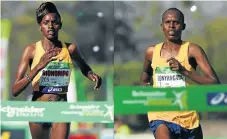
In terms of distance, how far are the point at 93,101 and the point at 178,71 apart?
937mm

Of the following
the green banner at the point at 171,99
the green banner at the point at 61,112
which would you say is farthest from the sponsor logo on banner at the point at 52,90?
the green banner at the point at 171,99

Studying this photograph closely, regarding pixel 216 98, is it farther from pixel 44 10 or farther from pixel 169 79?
pixel 44 10

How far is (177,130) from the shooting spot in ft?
12.9

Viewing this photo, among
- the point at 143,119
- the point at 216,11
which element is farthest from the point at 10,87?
the point at 216,11

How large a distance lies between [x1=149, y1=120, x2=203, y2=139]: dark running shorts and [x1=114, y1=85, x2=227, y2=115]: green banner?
0.49 feet

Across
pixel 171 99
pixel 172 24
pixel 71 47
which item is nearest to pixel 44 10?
pixel 71 47

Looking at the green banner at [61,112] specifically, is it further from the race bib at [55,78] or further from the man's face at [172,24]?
the man's face at [172,24]

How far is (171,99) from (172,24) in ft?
2.57

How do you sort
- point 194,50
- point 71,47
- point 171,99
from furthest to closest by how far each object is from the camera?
point 71,47, point 194,50, point 171,99

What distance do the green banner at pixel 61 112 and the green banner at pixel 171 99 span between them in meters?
0.21

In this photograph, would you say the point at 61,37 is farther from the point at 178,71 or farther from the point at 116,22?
the point at 178,71

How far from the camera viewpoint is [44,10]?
13.9ft

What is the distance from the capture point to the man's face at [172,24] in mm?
4195

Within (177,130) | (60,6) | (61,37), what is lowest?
(177,130)
